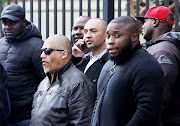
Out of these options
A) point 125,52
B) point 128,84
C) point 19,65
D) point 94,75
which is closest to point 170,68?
point 125,52

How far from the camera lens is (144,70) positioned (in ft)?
10.3

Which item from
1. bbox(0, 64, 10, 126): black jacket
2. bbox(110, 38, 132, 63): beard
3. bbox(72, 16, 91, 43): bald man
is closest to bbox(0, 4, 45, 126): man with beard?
bbox(0, 64, 10, 126): black jacket

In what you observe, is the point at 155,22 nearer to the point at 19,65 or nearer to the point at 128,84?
the point at 128,84

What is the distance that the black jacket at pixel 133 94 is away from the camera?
3096mm

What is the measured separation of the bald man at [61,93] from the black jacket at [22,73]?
2.59 feet

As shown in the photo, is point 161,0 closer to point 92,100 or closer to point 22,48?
point 22,48

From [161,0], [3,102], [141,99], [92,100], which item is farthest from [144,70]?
[161,0]

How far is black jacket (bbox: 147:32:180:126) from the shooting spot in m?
3.71

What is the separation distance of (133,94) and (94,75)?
53.2 inches

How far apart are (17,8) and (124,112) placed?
2543mm

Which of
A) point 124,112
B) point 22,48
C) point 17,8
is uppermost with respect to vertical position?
point 17,8

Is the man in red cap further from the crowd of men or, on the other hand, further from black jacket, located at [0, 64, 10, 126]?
black jacket, located at [0, 64, 10, 126]

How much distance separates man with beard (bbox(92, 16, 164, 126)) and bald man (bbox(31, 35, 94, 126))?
0.37 meters

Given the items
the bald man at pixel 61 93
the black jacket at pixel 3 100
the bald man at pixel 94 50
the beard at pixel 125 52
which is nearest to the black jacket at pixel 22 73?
the black jacket at pixel 3 100
